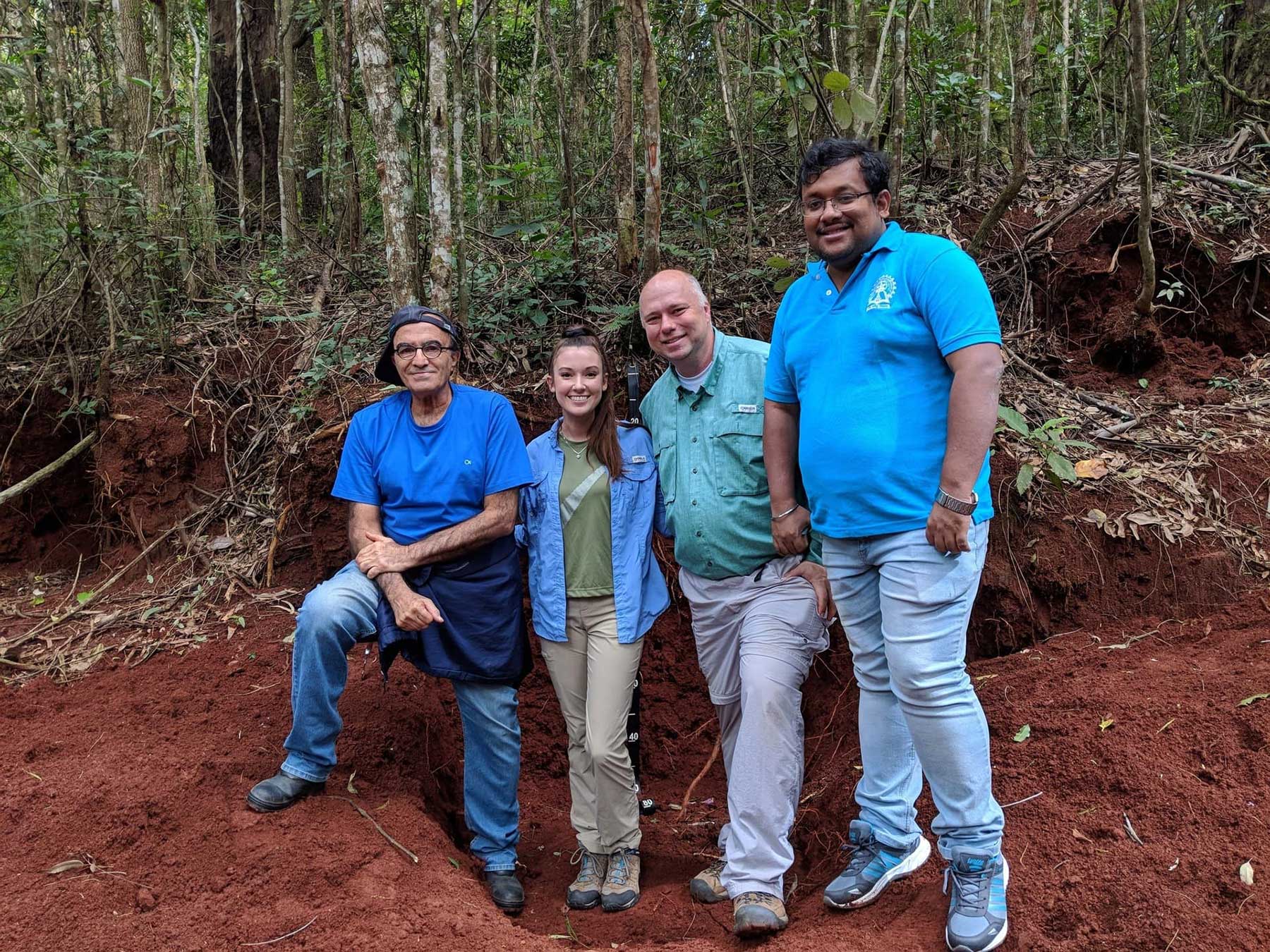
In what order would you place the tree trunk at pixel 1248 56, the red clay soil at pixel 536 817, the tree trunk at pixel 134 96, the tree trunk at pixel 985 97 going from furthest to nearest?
the tree trunk at pixel 1248 56 < the tree trunk at pixel 985 97 < the tree trunk at pixel 134 96 < the red clay soil at pixel 536 817

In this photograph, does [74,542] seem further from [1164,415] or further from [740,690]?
[1164,415]

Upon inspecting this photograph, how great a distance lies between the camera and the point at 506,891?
3729 millimetres

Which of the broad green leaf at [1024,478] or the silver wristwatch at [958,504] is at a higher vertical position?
the silver wristwatch at [958,504]

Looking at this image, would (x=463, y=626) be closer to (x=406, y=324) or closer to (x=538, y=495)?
(x=538, y=495)

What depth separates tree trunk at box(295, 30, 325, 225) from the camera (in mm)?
10641

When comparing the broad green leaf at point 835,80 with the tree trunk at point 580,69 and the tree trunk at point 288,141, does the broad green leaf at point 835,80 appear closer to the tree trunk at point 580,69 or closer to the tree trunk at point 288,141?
the tree trunk at point 580,69

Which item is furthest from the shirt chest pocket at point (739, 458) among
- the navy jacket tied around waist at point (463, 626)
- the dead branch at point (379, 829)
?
the dead branch at point (379, 829)

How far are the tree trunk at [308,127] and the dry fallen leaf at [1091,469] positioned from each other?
27.5 feet

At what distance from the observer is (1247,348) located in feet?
20.9

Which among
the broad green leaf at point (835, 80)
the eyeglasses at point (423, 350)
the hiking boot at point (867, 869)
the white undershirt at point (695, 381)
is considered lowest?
the hiking boot at point (867, 869)

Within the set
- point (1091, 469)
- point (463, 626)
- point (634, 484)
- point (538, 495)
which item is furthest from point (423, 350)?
point (1091, 469)

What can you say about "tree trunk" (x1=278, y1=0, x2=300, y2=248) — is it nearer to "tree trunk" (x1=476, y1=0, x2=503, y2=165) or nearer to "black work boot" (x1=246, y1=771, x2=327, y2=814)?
"tree trunk" (x1=476, y1=0, x2=503, y2=165)

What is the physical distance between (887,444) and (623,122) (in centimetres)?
402

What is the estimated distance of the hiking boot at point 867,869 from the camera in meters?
3.12
